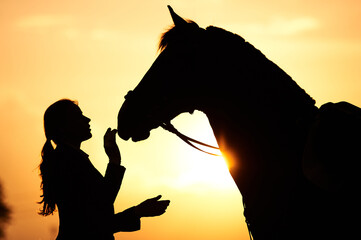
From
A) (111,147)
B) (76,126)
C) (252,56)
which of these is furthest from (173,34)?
(76,126)

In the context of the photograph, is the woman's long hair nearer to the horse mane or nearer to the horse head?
the horse head

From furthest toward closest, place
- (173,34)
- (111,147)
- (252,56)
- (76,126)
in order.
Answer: (76,126)
(111,147)
(173,34)
(252,56)

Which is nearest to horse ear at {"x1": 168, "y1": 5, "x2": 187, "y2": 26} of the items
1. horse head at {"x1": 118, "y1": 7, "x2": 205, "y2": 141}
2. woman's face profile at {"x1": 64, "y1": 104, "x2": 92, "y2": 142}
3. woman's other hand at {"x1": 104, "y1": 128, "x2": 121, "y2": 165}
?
horse head at {"x1": 118, "y1": 7, "x2": 205, "y2": 141}

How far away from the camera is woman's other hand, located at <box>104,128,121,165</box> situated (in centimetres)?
413

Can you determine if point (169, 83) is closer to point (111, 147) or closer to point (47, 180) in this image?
point (111, 147)

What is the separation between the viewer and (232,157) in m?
3.35

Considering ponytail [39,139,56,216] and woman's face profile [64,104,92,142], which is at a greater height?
woman's face profile [64,104,92,142]

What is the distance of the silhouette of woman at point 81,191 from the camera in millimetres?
3738

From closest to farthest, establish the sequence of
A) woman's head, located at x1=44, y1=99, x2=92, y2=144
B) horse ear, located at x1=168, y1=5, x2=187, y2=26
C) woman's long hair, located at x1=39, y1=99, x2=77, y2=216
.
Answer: horse ear, located at x1=168, y1=5, x2=187, y2=26 → woman's long hair, located at x1=39, y1=99, x2=77, y2=216 → woman's head, located at x1=44, y1=99, x2=92, y2=144

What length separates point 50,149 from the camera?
13.7ft

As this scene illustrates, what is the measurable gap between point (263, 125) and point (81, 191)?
69.6 inches

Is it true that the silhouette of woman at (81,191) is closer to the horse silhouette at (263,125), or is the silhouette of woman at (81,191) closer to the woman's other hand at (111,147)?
the woman's other hand at (111,147)

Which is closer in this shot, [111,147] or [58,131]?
[111,147]

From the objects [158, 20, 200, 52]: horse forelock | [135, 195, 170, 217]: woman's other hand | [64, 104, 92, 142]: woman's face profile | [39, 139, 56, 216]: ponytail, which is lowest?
[135, 195, 170, 217]: woman's other hand
